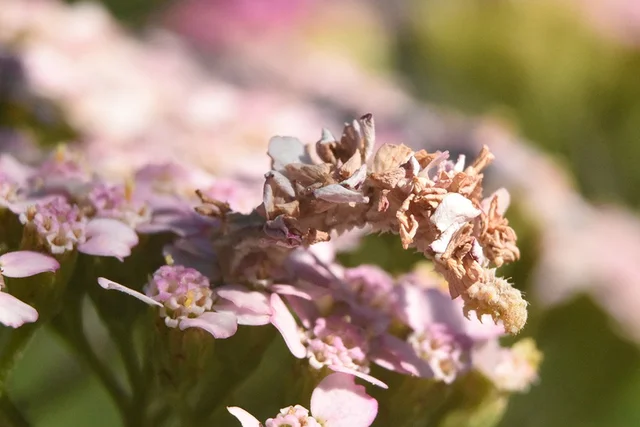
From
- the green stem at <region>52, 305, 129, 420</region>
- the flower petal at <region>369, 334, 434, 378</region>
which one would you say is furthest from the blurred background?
the flower petal at <region>369, 334, 434, 378</region>

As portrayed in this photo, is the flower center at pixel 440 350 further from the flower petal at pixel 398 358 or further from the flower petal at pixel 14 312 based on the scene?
the flower petal at pixel 14 312

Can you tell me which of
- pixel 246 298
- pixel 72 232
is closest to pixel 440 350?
pixel 246 298

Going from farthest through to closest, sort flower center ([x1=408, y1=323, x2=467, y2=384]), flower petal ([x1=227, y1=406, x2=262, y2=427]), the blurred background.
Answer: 1. the blurred background
2. flower center ([x1=408, y1=323, x2=467, y2=384])
3. flower petal ([x1=227, y1=406, x2=262, y2=427])

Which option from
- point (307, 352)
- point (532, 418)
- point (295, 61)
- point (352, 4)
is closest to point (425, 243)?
point (307, 352)

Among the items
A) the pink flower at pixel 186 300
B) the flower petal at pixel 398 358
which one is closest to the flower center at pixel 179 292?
the pink flower at pixel 186 300

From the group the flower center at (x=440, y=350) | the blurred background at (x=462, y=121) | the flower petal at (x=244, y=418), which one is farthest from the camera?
the blurred background at (x=462, y=121)

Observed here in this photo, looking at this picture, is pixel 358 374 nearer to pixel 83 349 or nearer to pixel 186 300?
pixel 186 300

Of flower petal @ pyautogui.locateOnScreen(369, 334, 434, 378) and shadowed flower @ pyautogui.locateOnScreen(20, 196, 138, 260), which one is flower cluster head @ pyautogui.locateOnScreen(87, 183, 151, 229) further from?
flower petal @ pyautogui.locateOnScreen(369, 334, 434, 378)
